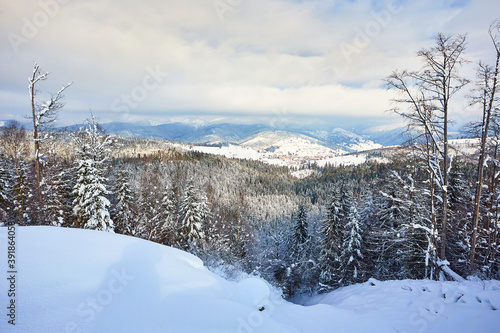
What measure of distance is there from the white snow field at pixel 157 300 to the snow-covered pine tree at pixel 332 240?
1386 cm

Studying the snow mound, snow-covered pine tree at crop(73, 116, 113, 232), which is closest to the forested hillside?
snow-covered pine tree at crop(73, 116, 113, 232)

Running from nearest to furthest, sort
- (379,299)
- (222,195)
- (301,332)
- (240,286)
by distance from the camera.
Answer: (301,332) < (240,286) < (379,299) < (222,195)

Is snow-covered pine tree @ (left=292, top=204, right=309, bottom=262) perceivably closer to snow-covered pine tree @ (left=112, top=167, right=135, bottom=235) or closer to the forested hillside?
the forested hillside

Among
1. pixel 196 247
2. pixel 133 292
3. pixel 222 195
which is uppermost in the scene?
pixel 133 292

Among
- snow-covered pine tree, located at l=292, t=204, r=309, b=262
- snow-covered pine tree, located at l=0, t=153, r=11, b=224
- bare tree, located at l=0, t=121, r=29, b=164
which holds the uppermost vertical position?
bare tree, located at l=0, t=121, r=29, b=164

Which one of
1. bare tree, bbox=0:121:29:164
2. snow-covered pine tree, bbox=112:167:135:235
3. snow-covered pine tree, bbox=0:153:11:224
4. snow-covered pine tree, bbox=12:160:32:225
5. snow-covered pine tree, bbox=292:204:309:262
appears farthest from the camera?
snow-covered pine tree, bbox=292:204:309:262

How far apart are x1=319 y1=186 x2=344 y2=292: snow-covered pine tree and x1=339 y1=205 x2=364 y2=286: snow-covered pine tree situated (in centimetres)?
69

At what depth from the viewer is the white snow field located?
3.39m

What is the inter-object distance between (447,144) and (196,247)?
19531 mm

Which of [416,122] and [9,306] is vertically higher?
[416,122]

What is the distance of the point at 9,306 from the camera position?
121 inches

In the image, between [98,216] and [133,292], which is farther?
[98,216]

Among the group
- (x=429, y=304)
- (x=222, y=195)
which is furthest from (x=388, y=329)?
(x=222, y=195)

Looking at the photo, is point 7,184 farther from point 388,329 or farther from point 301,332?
Result: point 388,329
